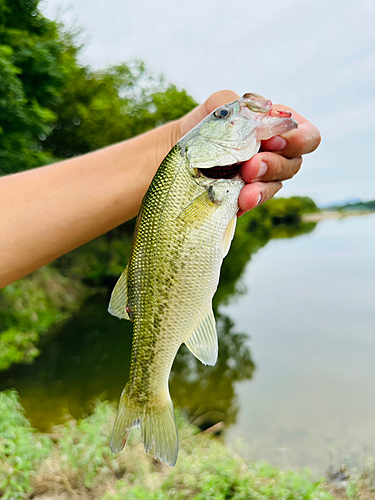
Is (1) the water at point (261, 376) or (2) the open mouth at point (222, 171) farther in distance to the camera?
(1) the water at point (261, 376)

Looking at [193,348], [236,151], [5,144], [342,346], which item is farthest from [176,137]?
[342,346]

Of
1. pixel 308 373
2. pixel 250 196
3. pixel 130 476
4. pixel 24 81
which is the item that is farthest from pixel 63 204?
pixel 24 81

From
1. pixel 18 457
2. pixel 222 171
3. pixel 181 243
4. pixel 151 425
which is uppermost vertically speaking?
pixel 222 171

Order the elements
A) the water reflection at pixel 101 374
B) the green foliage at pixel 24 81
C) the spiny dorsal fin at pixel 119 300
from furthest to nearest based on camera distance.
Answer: the green foliage at pixel 24 81
the water reflection at pixel 101 374
the spiny dorsal fin at pixel 119 300

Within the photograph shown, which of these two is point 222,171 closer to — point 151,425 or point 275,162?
point 275,162

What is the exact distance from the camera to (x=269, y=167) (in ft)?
6.53

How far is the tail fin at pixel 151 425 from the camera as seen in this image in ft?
5.69

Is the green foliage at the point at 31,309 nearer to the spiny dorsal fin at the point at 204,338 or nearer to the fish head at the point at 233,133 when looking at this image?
the spiny dorsal fin at the point at 204,338

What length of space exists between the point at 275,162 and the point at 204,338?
922 mm

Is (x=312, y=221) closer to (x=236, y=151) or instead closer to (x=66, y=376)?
(x=66, y=376)

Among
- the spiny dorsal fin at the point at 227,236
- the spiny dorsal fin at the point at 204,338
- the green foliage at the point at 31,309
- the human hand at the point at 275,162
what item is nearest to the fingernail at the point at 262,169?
the human hand at the point at 275,162

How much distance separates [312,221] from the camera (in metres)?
102

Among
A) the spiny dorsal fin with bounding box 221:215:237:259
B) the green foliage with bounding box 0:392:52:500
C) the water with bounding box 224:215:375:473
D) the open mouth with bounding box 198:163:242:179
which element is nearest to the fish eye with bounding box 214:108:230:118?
the open mouth with bounding box 198:163:242:179

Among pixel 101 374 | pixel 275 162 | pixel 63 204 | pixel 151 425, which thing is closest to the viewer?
pixel 151 425
